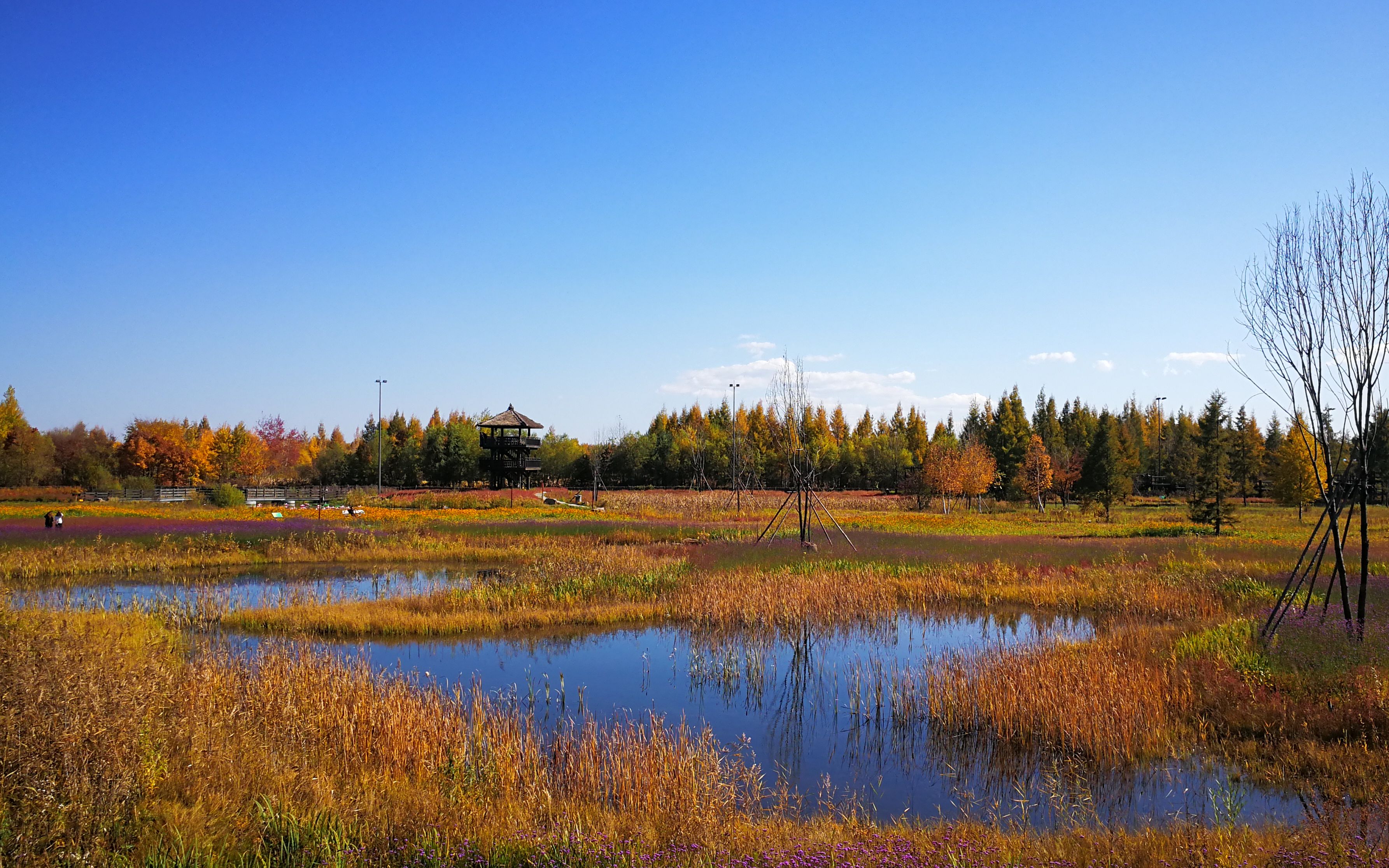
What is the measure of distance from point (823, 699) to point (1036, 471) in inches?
2045

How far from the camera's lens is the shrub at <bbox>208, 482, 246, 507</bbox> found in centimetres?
4706

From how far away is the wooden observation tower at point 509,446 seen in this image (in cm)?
5609

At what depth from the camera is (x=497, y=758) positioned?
8.06m

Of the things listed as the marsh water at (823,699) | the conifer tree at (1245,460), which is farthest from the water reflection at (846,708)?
the conifer tree at (1245,460)

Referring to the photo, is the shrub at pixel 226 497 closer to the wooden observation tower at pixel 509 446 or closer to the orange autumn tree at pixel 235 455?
the wooden observation tower at pixel 509 446

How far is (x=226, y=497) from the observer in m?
47.1

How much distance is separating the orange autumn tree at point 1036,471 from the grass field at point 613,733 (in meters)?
37.9

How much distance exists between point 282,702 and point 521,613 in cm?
884

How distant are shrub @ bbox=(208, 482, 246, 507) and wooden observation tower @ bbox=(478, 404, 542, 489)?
15085 mm

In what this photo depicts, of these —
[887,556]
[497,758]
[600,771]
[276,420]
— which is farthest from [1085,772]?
[276,420]

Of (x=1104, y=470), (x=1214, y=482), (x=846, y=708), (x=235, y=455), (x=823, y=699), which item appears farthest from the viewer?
(x=235, y=455)

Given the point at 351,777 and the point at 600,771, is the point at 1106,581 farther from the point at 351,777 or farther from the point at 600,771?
the point at 351,777

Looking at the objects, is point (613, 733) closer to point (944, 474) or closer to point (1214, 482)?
point (1214, 482)

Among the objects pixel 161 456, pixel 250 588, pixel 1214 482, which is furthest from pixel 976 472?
pixel 161 456
